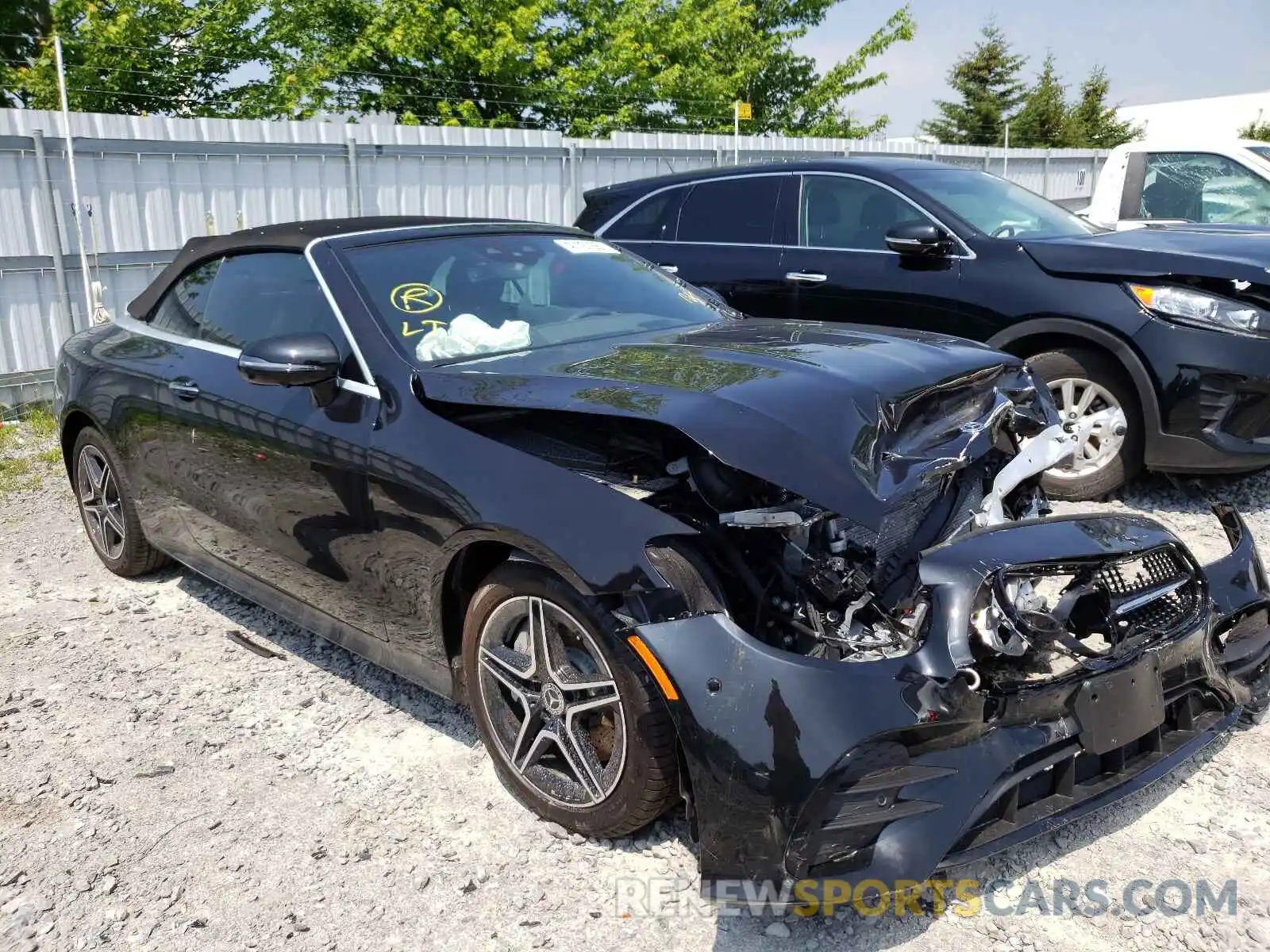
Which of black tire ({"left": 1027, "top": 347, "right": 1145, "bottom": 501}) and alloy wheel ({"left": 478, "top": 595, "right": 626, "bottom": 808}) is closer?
alloy wheel ({"left": 478, "top": 595, "right": 626, "bottom": 808})

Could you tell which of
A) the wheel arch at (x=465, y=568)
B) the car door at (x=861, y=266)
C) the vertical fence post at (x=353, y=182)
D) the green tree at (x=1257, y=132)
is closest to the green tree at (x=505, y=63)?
the vertical fence post at (x=353, y=182)

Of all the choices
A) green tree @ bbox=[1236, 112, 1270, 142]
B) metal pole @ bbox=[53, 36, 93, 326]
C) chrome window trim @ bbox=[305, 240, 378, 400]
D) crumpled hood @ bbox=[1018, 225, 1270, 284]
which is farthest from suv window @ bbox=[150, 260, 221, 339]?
green tree @ bbox=[1236, 112, 1270, 142]

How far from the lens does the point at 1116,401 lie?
5.28m

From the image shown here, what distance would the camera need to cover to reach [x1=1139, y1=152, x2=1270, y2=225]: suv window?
8367 mm

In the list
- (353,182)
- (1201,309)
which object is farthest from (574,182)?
(1201,309)

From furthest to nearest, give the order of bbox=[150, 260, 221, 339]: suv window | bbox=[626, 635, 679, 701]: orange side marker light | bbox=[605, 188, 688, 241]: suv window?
bbox=[605, 188, 688, 241]: suv window < bbox=[150, 260, 221, 339]: suv window < bbox=[626, 635, 679, 701]: orange side marker light

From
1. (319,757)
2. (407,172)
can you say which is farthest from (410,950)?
(407,172)

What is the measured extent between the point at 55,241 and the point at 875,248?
250 inches

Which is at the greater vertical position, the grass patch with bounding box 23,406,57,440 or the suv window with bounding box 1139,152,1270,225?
the suv window with bounding box 1139,152,1270,225

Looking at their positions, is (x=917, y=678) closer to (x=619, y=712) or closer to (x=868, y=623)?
(x=868, y=623)

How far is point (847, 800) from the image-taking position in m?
2.22

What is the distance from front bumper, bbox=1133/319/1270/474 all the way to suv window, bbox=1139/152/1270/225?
419cm

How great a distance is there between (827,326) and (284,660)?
7.96 ft

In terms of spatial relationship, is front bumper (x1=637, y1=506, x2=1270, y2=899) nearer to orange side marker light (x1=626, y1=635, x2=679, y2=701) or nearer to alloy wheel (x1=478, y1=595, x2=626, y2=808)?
orange side marker light (x1=626, y1=635, x2=679, y2=701)
